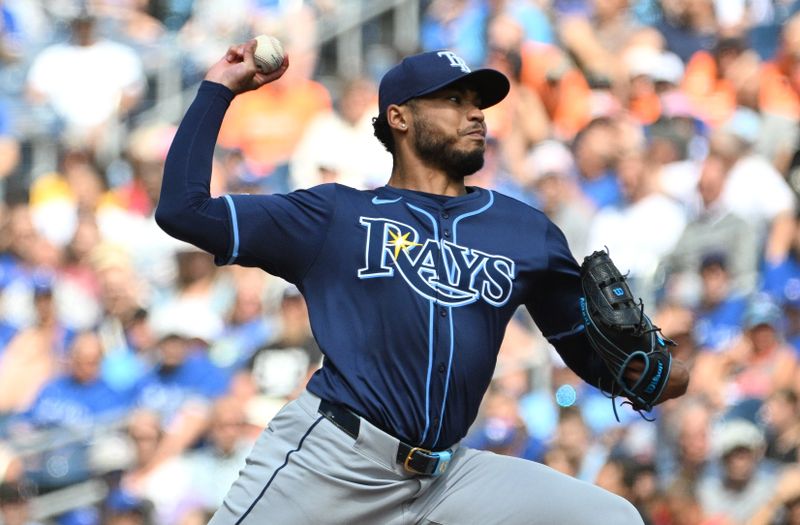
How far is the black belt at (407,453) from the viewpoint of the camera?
11.5ft

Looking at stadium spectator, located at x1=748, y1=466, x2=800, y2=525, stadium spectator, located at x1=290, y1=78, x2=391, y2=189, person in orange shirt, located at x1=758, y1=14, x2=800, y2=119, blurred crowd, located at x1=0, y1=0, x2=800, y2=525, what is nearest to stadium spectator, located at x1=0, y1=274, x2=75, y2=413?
blurred crowd, located at x1=0, y1=0, x2=800, y2=525

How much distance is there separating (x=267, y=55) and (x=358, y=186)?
14.0 ft

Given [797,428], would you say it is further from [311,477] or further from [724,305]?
[311,477]

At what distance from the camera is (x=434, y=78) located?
394 centimetres

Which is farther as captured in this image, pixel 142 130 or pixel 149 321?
pixel 142 130

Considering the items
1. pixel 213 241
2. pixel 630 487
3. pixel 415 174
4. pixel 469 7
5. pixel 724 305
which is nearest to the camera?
pixel 213 241

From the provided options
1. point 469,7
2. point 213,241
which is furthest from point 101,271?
point 213,241

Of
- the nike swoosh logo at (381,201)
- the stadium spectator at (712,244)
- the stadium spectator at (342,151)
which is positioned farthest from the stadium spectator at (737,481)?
the nike swoosh logo at (381,201)

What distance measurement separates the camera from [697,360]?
296 inches

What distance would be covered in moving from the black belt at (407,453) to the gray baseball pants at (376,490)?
0.06 ft

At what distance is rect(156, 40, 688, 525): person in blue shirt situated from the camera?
3.47 metres

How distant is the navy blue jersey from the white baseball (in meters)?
0.14

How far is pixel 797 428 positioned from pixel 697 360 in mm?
706

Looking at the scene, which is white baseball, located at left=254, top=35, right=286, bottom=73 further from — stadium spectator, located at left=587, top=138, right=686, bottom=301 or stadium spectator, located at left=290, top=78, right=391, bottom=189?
stadium spectator, located at left=587, top=138, right=686, bottom=301
